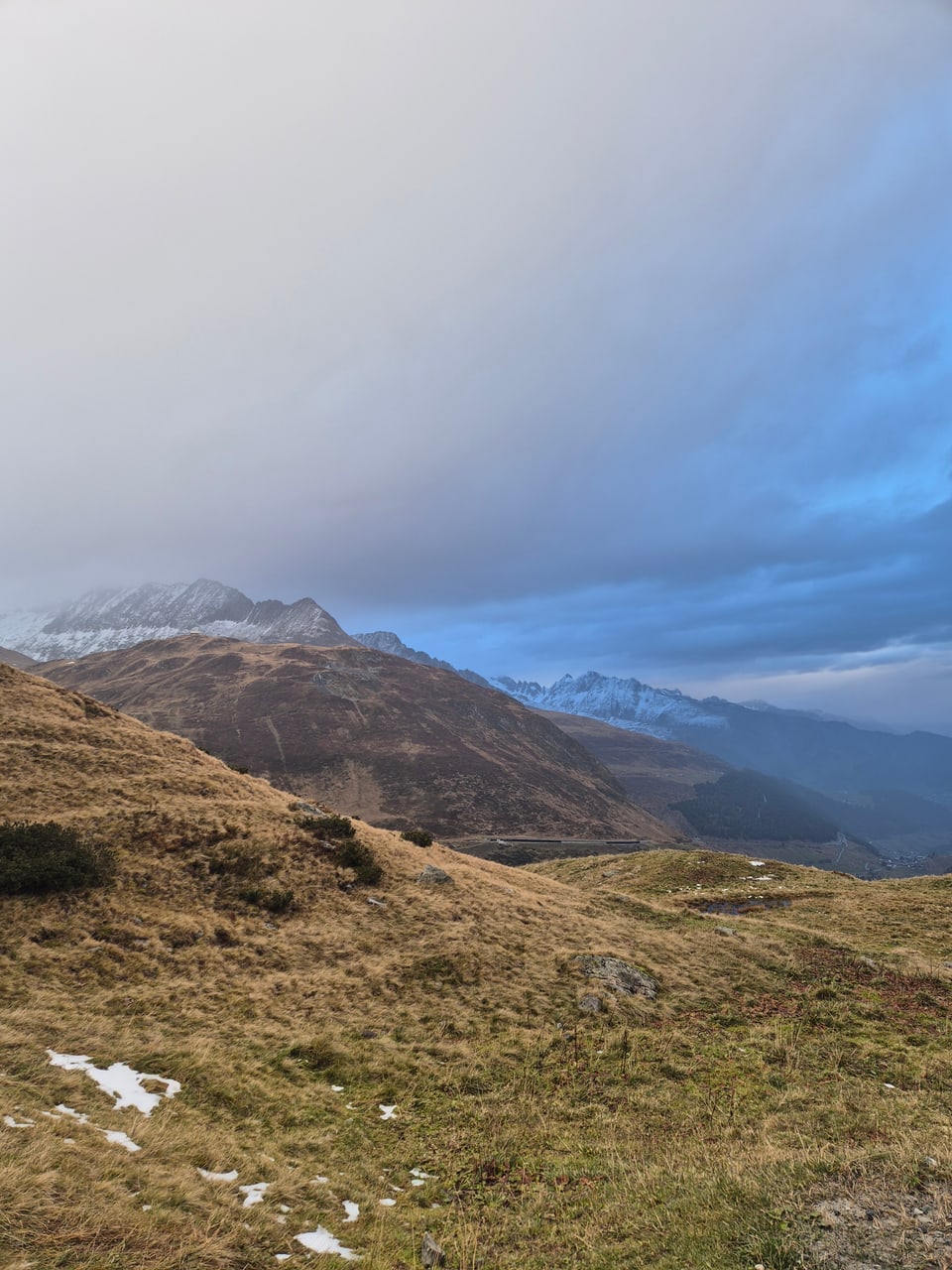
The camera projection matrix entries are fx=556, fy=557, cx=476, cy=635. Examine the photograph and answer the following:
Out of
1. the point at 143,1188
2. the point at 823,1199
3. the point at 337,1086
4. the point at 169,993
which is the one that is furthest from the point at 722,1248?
the point at 169,993

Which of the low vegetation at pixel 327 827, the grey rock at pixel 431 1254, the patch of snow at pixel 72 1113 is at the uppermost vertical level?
the low vegetation at pixel 327 827

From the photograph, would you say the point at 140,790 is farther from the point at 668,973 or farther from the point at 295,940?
the point at 668,973

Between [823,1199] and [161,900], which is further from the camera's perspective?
[161,900]

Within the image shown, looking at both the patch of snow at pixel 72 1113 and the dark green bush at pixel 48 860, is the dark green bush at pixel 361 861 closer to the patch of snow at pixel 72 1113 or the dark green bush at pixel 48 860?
the dark green bush at pixel 48 860

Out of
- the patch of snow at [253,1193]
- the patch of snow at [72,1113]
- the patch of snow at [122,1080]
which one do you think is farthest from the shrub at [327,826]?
the patch of snow at [253,1193]

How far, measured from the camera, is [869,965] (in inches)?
948

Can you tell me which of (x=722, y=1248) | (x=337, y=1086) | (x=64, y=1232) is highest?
(x=64, y=1232)

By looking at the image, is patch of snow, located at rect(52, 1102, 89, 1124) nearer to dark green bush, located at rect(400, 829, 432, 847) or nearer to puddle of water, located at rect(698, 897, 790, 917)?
dark green bush, located at rect(400, 829, 432, 847)

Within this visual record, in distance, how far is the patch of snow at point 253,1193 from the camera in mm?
9422

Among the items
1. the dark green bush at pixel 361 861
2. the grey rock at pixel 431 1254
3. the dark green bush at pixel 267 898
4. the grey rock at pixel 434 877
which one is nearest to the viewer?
the grey rock at pixel 431 1254

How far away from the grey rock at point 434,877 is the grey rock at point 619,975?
909cm

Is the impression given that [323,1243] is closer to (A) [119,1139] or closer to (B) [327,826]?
(A) [119,1139]

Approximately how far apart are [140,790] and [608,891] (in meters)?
28.6

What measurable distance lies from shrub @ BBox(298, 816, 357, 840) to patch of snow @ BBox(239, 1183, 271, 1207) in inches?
833
